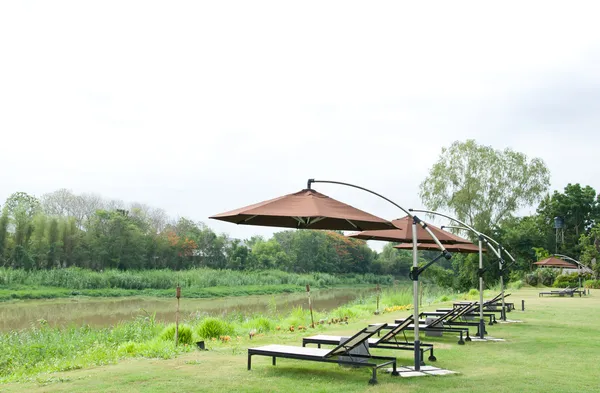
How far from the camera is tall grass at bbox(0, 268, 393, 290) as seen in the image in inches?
1188

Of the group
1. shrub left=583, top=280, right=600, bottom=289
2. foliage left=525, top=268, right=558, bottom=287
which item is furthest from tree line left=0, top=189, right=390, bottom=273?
shrub left=583, top=280, right=600, bottom=289

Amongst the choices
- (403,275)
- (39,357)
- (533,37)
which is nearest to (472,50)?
(533,37)

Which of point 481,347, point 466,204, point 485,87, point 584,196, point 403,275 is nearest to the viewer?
point 481,347

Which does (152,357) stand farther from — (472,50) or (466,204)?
(466,204)

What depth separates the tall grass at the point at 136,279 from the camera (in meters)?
30.2

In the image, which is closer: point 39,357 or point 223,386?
point 223,386

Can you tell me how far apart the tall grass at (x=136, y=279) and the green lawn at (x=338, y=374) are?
24.1 meters

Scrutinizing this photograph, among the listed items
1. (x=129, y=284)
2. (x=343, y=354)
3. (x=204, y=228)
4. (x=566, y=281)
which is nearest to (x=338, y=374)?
(x=343, y=354)

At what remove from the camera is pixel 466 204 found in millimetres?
34625

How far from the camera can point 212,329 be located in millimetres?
10828

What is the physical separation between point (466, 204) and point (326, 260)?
2655cm

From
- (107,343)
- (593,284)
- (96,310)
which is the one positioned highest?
(593,284)

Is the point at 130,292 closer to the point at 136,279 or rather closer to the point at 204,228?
the point at 136,279

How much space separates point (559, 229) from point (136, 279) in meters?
38.4
